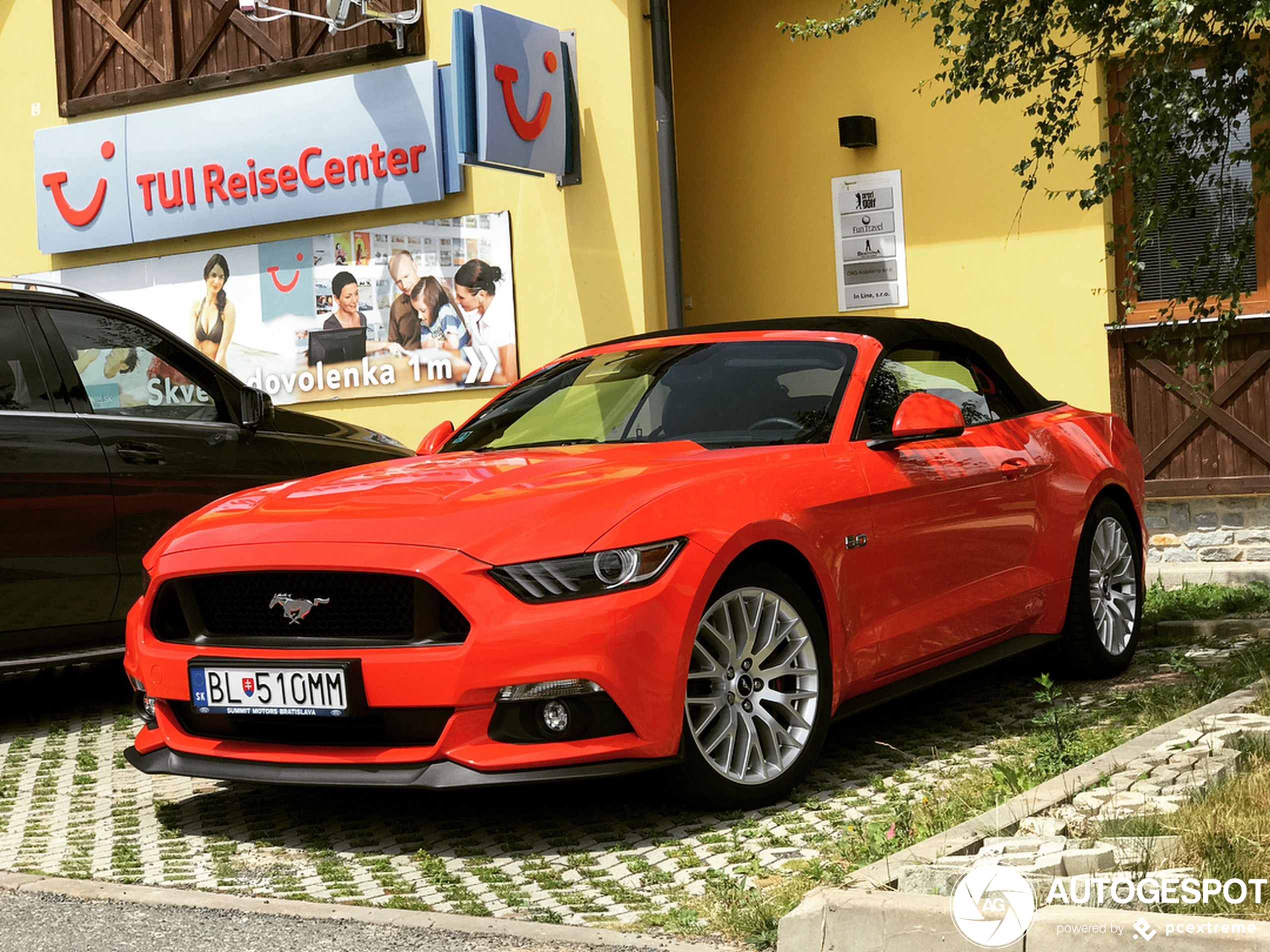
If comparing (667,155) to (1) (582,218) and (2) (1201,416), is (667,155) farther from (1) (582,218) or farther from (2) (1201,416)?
(2) (1201,416)

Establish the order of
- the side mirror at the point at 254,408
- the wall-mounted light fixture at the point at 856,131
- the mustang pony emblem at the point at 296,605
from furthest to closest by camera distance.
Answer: the wall-mounted light fixture at the point at 856,131 → the side mirror at the point at 254,408 → the mustang pony emblem at the point at 296,605

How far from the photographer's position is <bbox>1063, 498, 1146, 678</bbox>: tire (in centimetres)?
Answer: 685

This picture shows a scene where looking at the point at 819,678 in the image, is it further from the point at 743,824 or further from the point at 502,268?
the point at 502,268

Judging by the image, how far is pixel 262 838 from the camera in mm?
5074

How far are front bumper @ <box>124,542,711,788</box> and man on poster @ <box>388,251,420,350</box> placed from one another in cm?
869

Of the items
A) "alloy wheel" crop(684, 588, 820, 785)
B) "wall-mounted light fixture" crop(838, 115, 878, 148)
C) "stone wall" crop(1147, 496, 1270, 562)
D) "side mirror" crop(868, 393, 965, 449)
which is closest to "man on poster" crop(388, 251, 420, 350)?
"wall-mounted light fixture" crop(838, 115, 878, 148)

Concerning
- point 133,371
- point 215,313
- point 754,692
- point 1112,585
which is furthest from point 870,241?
point 754,692

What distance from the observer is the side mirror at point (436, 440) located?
635cm

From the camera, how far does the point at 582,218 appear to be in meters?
12.7

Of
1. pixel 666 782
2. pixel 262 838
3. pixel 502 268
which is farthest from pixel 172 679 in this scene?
pixel 502 268

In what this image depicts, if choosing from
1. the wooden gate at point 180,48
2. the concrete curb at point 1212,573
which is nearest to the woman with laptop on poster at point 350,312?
the wooden gate at point 180,48

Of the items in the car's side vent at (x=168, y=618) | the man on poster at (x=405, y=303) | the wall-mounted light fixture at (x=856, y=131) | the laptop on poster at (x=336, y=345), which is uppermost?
the wall-mounted light fixture at (x=856, y=131)

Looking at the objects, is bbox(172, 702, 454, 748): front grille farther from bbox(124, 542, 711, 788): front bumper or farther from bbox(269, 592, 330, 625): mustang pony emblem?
bbox(269, 592, 330, 625): mustang pony emblem

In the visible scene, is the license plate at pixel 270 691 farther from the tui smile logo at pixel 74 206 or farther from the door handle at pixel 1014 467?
the tui smile logo at pixel 74 206
